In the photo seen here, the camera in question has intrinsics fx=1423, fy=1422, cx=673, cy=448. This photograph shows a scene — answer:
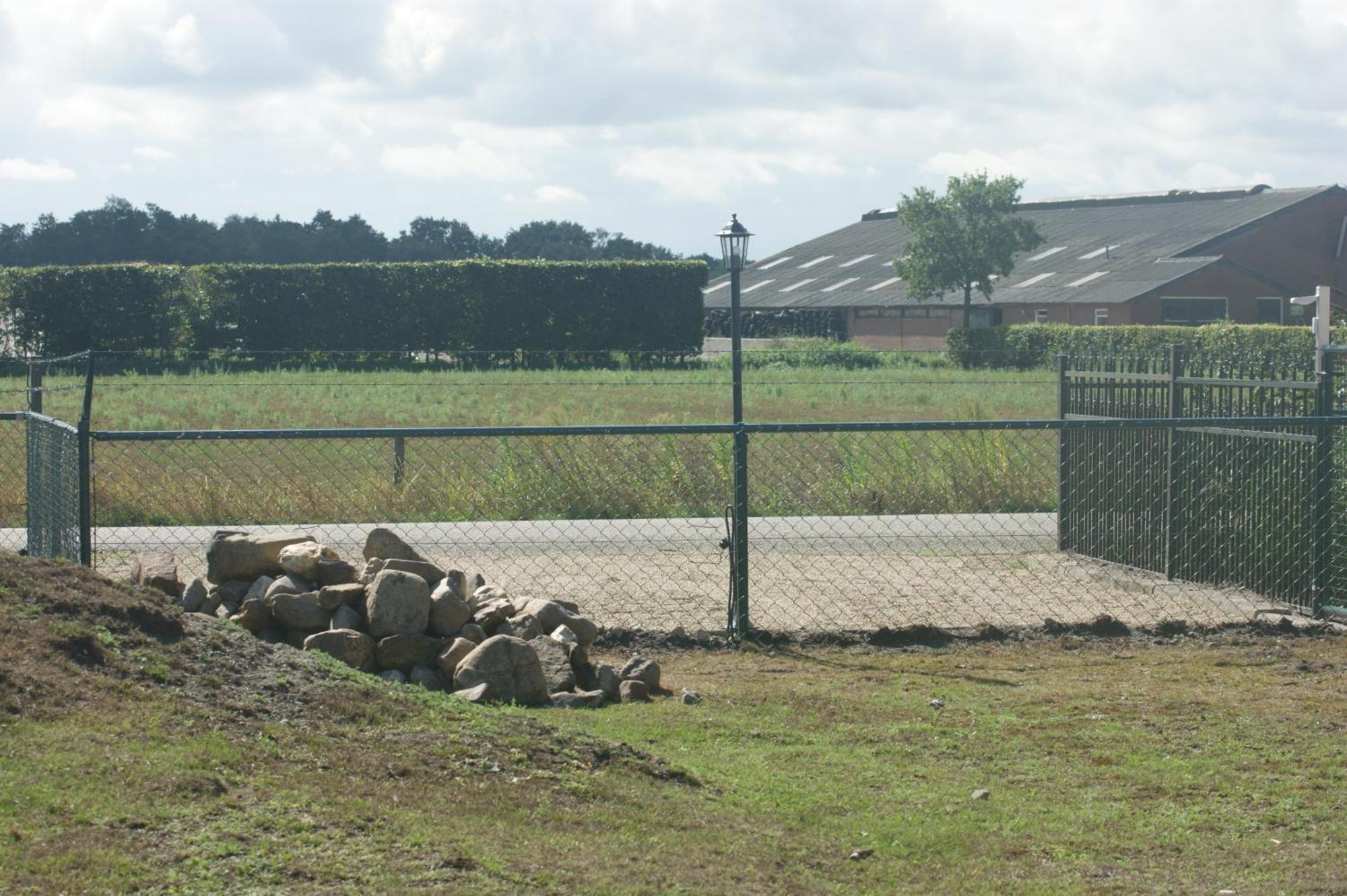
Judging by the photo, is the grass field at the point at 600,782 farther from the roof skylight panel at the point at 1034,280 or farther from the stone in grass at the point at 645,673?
the roof skylight panel at the point at 1034,280

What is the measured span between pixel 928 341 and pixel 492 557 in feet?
155

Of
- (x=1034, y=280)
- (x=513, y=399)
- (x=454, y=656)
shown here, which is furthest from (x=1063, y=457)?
(x=1034, y=280)

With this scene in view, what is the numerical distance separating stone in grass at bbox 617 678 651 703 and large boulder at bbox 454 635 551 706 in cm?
36

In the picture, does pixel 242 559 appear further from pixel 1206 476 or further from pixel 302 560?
pixel 1206 476

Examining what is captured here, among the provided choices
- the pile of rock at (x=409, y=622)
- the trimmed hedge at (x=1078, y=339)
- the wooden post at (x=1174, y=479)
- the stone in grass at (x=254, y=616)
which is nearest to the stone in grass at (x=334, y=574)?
the pile of rock at (x=409, y=622)

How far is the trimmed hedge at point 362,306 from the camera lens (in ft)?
132

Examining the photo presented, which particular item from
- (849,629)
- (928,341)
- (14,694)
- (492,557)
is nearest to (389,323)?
(928,341)

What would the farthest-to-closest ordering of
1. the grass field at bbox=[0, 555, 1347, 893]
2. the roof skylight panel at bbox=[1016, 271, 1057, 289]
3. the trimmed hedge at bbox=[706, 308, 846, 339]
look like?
1. the trimmed hedge at bbox=[706, 308, 846, 339]
2. the roof skylight panel at bbox=[1016, 271, 1057, 289]
3. the grass field at bbox=[0, 555, 1347, 893]

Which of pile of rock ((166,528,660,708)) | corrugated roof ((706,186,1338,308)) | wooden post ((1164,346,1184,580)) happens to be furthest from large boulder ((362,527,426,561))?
corrugated roof ((706,186,1338,308))

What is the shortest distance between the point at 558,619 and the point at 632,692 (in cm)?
68

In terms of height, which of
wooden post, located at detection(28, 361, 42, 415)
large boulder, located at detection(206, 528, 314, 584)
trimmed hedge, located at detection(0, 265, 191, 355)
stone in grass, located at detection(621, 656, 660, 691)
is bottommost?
stone in grass, located at detection(621, 656, 660, 691)

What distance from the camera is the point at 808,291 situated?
6231 cm

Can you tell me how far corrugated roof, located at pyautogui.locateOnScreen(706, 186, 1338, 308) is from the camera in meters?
49.9

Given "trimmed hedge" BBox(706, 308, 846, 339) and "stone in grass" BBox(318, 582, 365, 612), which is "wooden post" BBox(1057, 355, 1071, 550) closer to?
"stone in grass" BBox(318, 582, 365, 612)
